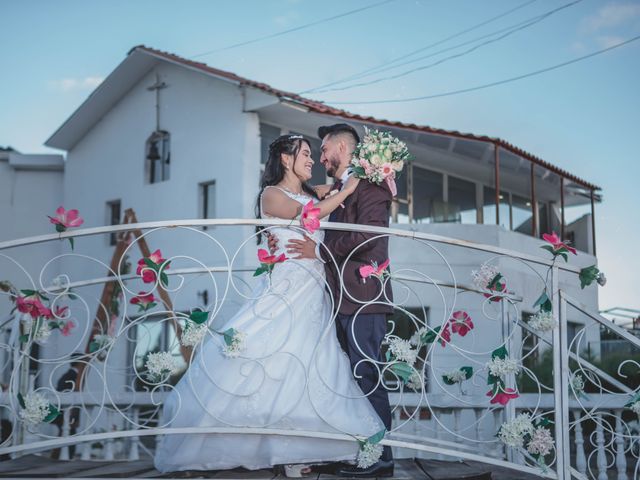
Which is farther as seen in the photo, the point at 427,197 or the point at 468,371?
the point at 427,197

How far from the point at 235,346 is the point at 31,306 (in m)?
1.13

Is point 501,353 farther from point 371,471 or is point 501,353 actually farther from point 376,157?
point 376,157

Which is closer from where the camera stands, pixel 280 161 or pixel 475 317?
pixel 280 161

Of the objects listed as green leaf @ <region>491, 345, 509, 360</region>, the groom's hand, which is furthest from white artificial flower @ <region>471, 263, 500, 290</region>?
the groom's hand

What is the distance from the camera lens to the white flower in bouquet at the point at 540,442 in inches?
140

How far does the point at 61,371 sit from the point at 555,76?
11.1m

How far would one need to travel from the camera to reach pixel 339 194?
382 cm

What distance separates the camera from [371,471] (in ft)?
12.0

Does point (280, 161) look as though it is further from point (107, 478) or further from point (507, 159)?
point (507, 159)

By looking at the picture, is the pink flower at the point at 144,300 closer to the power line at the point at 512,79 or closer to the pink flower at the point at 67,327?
the pink flower at the point at 67,327

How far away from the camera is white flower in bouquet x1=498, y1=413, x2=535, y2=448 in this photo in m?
3.54

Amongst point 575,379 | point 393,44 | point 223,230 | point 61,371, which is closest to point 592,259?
point 393,44

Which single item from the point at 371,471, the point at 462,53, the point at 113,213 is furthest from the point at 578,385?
the point at 113,213

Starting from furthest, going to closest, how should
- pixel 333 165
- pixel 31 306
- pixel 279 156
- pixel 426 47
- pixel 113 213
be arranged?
1. pixel 113 213
2. pixel 426 47
3. pixel 279 156
4. pixel 333 165
5. pixel 31 306
